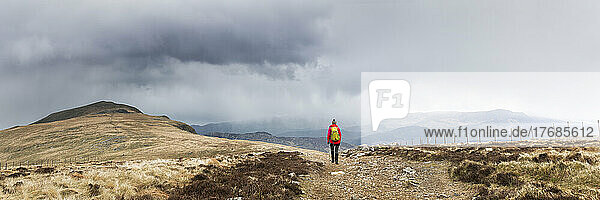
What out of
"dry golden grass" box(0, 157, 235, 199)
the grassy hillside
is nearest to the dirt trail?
"dry golden grass" box(0, 157, 235, 199)

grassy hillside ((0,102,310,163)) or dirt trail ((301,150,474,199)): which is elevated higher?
dirt trail ((301,150,474,199))

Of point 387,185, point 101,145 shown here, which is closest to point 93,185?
point 387,185

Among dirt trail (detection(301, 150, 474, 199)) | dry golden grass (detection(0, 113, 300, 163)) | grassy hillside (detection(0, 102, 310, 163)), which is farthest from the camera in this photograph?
grassy hillside (detection(0, 102, 310, 163))

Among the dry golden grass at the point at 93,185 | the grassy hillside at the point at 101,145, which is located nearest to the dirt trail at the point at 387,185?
the dry golden grass at the point at 93,185

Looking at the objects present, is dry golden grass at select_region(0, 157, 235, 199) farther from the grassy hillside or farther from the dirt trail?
the grassy hillside

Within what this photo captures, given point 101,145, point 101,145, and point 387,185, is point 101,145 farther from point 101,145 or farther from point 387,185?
point 387,185

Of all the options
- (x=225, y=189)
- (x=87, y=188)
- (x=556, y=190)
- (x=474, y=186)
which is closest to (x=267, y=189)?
(x=225, y=189)

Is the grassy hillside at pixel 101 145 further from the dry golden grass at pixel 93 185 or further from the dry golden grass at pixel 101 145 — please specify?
the dry golden grass at pixel 93 185

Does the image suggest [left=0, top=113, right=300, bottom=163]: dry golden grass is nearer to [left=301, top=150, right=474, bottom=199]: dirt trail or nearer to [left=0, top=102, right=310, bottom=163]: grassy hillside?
[left=0, top=102, right=310, bottom=163]: grassy hillside

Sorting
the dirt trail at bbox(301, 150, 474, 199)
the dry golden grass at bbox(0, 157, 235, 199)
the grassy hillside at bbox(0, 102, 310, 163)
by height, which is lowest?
the grassy hillside at bbox(0, 102, 310, 163)

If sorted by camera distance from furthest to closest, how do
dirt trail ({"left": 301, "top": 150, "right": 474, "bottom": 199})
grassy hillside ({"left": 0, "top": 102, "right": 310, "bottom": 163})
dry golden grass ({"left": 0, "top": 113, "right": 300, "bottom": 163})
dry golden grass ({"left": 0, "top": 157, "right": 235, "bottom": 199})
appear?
1. grassy hillside ({"left": 0, "top": 102, "right": 310, "bottom": 163})
2. dry golden grass ({"left": 0, "top": 113, "right": 300, "bottom": 163})
3. dirt trail ({"left": 301, "top": 150, "right": 474, "bottom": 199})
4. dry golden grass ({"left": 0, "top": 157, "right": 235, "bottom": 199})

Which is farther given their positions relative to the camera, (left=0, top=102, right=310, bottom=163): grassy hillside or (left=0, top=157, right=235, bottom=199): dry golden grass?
(left=0, top=102, right=310, bottom=163): grassy hillside

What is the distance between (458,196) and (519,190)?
2.10 m

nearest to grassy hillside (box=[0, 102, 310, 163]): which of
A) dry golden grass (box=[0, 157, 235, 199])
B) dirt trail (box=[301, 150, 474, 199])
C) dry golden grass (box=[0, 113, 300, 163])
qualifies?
dry golden grass (box=[0, 113, 300, 163])
